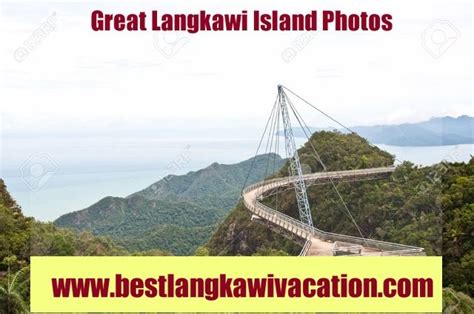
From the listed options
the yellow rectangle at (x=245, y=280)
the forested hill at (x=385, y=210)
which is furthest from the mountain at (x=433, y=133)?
the yellow rectangle at (x=245, y=280)

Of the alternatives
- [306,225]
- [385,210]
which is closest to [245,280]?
[306,225]

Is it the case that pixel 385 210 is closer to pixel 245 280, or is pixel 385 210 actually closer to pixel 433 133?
pixel 433 133

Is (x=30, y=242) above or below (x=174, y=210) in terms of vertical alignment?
above

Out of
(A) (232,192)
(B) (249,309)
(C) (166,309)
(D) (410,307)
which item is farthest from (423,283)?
(A) (232,192)

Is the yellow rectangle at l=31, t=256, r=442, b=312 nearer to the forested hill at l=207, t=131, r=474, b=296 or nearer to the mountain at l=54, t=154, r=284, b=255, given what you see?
the forested hill at l=207, t=131, r=474, b=296

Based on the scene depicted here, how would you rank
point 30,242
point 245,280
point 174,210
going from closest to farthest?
point 245,280
point 30,242
point 174,210

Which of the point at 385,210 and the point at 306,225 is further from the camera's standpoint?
the point at 385,210

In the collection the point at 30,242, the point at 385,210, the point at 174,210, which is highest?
the point at 385,210
